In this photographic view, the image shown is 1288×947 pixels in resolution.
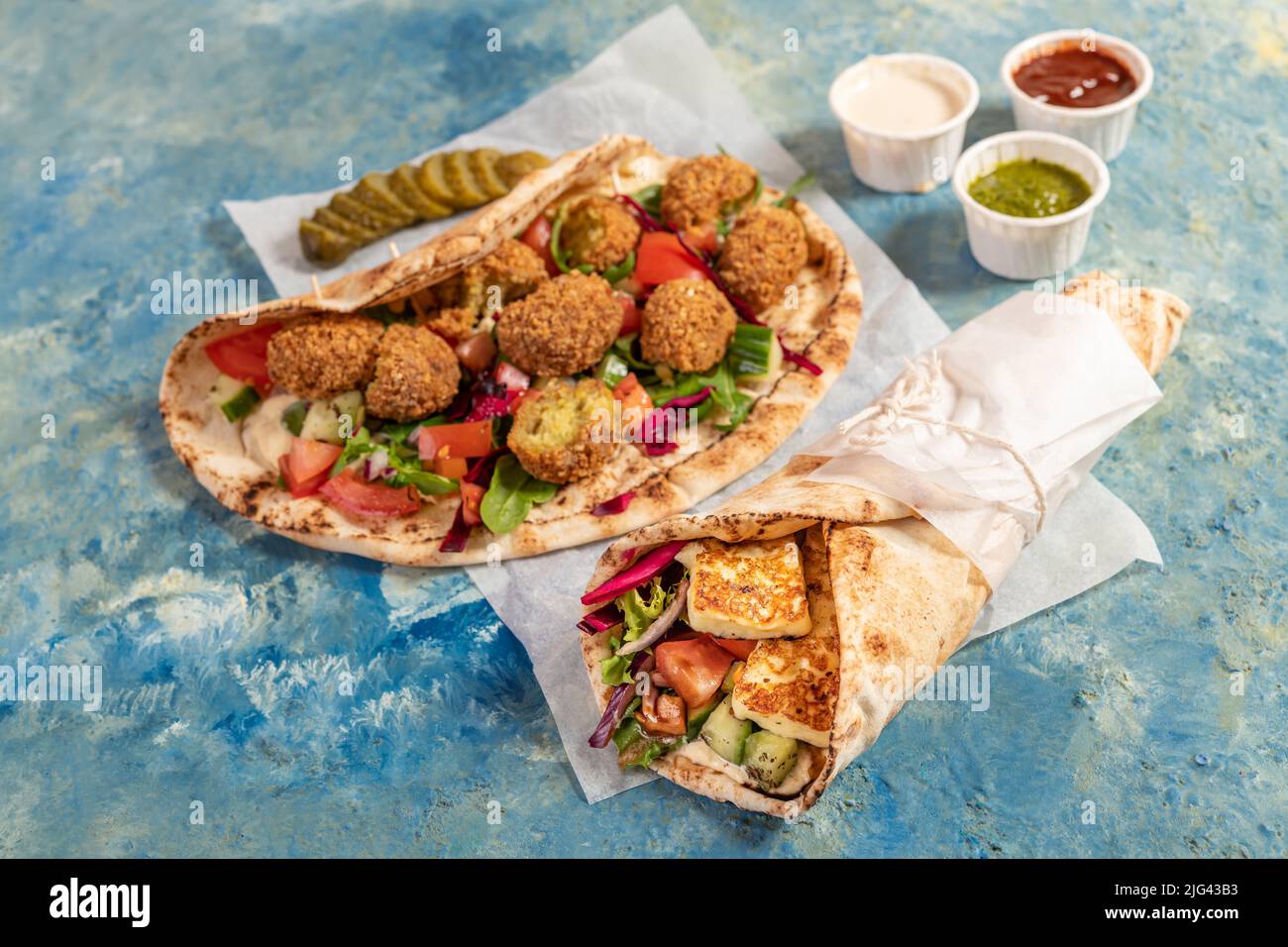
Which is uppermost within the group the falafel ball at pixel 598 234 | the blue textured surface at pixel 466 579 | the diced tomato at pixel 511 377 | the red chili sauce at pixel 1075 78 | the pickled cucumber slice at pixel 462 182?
the red chili sauce at pixel 1075 78

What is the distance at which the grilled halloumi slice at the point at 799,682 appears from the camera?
4668 millimetres

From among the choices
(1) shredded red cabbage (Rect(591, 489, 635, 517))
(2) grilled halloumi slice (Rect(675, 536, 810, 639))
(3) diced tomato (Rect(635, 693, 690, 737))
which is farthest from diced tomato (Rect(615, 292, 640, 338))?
(3) diced tomato (Rect(635, 693, 690, 737))

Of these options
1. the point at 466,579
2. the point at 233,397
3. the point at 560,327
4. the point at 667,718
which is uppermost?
the point at 560,327

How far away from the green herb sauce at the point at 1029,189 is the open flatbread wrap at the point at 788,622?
94.0 inches

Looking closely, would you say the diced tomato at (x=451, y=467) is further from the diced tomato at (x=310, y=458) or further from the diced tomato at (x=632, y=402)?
the diced tomato at (x=632, y=402)

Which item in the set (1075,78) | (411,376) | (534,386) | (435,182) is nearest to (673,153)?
(435,182)

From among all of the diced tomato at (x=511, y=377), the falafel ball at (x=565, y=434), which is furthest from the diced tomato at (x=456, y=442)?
the diced tomato at (x=511, y=377)

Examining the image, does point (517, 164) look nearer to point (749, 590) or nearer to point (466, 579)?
point (466, 579)

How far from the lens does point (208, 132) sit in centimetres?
845

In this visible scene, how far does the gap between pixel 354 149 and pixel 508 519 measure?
138 inches

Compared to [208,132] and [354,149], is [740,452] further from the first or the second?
[208,132]

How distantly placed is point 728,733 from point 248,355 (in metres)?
3.16

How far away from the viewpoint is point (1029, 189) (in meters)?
6.75

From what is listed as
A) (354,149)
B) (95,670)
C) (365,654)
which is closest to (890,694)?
(365,654)
